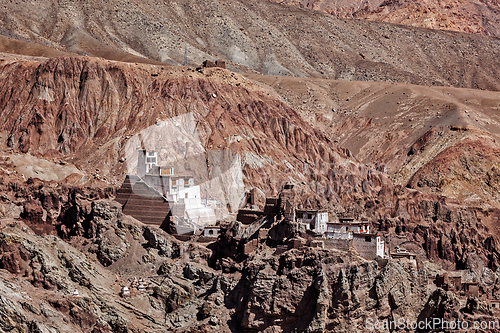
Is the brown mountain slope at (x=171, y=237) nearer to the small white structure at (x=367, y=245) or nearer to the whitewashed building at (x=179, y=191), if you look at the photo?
the small white structure at (x=367, y=245)

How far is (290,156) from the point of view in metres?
155

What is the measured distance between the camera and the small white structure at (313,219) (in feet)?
275

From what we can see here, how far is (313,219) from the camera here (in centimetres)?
8450

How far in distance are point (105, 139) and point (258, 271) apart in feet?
269

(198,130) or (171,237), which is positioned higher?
(198,130)

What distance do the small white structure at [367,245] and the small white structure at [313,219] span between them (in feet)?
17.3

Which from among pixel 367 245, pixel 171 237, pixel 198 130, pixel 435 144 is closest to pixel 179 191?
pixel 171 237

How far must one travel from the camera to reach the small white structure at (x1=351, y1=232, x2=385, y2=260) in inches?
3061

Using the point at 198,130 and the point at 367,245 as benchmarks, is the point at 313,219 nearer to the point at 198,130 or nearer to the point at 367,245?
the point at 367,245

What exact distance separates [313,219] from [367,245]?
824 cm

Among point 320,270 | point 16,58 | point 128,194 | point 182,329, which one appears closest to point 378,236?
point 320,270

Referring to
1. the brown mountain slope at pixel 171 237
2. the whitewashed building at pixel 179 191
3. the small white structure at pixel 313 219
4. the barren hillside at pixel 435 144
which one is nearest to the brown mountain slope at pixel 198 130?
the brown mountain slope at pixel 171 237

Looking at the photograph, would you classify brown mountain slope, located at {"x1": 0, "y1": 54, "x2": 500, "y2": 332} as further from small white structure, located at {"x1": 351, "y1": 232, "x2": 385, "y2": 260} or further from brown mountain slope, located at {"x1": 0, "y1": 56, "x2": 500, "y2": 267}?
small white structure, located at {"x1": 351, "y1": 232, "x2": 385, "y2": 260}

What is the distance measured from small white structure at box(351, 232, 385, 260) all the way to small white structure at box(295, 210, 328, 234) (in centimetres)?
528
